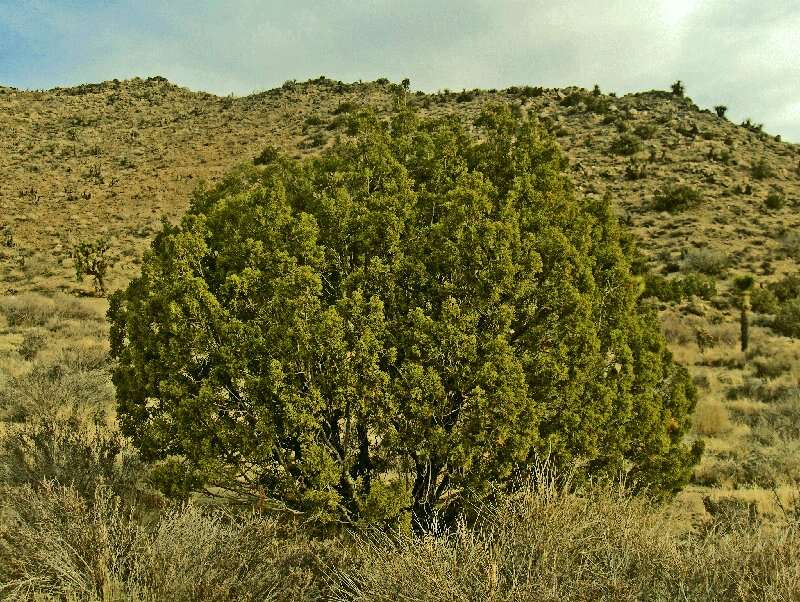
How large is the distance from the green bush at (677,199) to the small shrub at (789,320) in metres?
16.7

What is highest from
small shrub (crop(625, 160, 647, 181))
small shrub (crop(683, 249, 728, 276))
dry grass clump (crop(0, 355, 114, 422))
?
small shrub (crop(625, 160, 647, 181))

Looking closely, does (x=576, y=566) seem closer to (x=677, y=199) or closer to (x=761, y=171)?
(x=677, y=199)

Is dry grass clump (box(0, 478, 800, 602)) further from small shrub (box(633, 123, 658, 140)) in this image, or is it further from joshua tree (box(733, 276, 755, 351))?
small shrub (box(633, 123, 658, 140))

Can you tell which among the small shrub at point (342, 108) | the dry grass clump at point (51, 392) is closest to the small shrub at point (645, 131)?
the small shrub at point (342, 108)

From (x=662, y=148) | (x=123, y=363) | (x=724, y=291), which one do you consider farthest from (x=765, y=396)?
(x=662, y=148)

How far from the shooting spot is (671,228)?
4431 cm

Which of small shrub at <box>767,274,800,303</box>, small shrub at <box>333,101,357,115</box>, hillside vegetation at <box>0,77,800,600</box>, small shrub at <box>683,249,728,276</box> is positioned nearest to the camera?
hillside vegetation at <box>0,77,800,600</box>

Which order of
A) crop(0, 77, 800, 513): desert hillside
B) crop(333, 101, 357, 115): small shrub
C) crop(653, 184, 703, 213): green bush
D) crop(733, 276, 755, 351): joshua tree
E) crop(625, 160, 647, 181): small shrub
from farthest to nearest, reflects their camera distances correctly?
1. crop(333, 101, 357, 115): small shrub
2. crop(625, 160, 647, 181): small shrub
3. crop(653, 184, 703, 213): green bush
4. crop(733, 276, 755, 351): joshua tree
5. crop(0, 77, 800, 513): desert hillside

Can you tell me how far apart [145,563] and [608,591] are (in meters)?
4.24

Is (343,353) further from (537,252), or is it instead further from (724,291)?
(724,291)

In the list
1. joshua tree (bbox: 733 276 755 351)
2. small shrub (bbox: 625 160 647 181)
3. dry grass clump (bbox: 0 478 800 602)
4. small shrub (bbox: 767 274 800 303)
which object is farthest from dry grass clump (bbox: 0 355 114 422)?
→ small shrub (bbox: 625 160 647 181)

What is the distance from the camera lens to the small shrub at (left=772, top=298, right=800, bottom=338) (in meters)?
30.1

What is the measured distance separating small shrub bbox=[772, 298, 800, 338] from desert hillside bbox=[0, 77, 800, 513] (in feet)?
1.41

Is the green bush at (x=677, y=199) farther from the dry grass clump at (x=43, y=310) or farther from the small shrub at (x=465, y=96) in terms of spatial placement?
the dry grass clump at (x=43, y=310)
